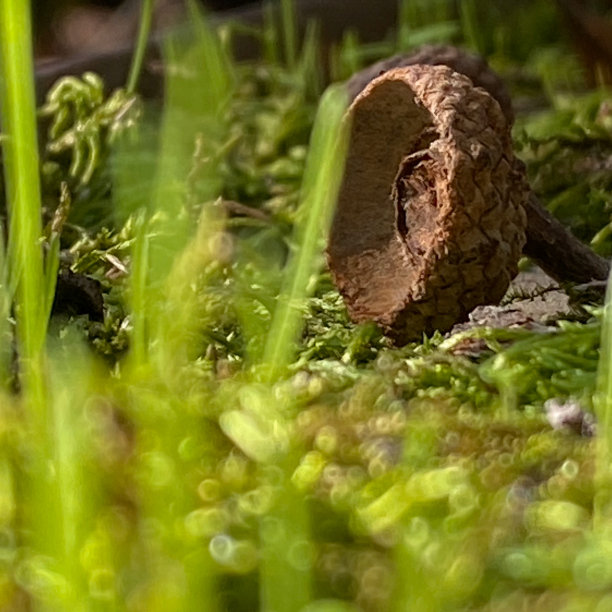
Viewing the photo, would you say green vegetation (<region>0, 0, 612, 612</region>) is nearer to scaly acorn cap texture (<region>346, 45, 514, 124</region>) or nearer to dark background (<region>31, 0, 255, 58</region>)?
scaly acorn cap texture (<region>346, 45, 514, 124</region>)

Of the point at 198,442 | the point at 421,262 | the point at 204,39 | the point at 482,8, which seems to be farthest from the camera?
the point at 482,8

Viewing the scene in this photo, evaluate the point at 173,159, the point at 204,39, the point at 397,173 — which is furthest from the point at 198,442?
the point at 204,39

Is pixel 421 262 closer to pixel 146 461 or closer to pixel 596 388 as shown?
pixel 596 388

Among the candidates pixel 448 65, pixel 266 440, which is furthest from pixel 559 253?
pixel 266 440

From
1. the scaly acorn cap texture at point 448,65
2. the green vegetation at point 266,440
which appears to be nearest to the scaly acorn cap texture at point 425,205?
the green vegetation at point 266,440

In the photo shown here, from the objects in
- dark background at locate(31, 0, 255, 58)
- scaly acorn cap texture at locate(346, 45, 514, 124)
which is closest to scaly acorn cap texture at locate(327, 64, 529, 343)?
scaly acorn cap texture at locate(346, 45, 514, 124)

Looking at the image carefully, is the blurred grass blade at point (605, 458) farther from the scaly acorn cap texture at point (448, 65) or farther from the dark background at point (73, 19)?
the dark background at point (73, 19)
